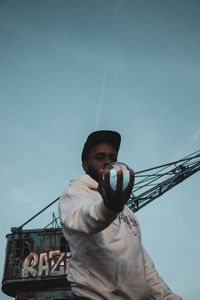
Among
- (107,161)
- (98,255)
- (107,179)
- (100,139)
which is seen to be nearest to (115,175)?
(107,179)

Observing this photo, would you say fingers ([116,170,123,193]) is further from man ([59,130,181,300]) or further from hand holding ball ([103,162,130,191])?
man ([59,130,181,300])

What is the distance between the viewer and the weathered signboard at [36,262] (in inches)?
675

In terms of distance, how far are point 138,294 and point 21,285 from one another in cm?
1808

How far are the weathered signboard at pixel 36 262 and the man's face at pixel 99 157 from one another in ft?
53.7

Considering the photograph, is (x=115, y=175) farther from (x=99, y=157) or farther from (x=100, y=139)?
(x=100, y=139)

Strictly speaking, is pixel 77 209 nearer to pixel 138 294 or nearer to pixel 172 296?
pixel 138 294

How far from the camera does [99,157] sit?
239cm

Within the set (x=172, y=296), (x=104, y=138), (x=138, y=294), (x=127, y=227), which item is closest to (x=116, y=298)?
(x=138, y=294)

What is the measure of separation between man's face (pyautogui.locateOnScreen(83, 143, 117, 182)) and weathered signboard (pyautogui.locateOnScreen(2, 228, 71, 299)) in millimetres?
16380

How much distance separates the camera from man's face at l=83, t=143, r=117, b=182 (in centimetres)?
237

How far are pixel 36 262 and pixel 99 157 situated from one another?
17363 millimetres

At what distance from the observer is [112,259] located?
6.10ft

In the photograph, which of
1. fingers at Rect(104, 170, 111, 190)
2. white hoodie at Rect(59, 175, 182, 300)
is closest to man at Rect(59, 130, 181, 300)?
white hoodie at Rect(59, 175, 182, 300)

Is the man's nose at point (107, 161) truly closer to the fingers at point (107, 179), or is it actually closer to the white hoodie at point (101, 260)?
the white hoodie at point (101, 260)
